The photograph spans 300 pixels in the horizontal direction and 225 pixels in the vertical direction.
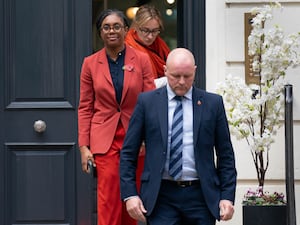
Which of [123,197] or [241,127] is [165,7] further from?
[123,197]

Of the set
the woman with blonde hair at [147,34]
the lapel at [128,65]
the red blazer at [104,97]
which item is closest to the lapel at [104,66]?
the red blazer at [104,97]

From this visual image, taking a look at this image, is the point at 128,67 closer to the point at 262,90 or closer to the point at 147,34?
the point at 147,34

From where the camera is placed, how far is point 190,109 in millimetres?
5062

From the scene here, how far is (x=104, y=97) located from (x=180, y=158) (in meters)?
1.41

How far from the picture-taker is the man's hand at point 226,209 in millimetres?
4984

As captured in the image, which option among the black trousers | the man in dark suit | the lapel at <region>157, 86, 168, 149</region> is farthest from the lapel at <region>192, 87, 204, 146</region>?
the black trousers

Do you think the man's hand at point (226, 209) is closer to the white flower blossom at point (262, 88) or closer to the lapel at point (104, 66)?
the white flower blossom at point (262, 88)

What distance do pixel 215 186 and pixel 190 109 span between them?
1.60ft

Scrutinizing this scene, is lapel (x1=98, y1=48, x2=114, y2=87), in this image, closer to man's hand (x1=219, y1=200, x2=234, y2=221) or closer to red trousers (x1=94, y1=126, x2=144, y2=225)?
red trousers (x1=94, y1=126, x2=144, y2=225)

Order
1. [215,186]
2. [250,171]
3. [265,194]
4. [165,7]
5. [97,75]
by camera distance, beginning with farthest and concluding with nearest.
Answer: [165,7] < [250,171] < [265,194] < [97,75] < [215,186]

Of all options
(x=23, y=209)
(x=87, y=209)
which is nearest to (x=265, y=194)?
(x=87, y=209)

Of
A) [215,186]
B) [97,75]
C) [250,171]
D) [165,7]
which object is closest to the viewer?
[215,186]

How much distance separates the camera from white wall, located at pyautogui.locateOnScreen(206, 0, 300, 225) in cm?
724

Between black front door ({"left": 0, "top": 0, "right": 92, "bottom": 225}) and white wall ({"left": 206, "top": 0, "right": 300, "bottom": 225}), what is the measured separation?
1130 millimetres
